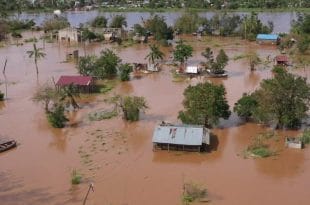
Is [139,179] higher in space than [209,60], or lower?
lower

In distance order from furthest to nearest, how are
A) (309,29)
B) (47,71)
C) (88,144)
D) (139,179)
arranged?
(309,29)
(47,71)
(88,144)
(139,179)

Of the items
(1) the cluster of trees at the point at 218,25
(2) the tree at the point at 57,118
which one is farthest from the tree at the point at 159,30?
(2) the tree at the point at 57,118

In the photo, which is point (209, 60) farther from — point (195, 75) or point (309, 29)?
point (309, 29)

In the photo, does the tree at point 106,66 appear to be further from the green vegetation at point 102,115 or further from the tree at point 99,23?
the tree at point 99,23

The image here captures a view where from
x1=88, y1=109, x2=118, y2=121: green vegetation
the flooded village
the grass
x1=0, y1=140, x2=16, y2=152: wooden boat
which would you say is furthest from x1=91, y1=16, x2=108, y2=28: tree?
the grass

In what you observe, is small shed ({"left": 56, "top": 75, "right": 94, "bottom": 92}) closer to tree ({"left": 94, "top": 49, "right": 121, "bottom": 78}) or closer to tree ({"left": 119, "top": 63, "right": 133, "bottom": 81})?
tree ({"left": 94, "top": 49, "right": 121, "bottom": 78})

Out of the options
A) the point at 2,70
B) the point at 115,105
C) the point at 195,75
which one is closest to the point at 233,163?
the point at 115,105

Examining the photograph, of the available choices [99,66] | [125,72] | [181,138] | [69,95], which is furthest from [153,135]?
[99,66]
